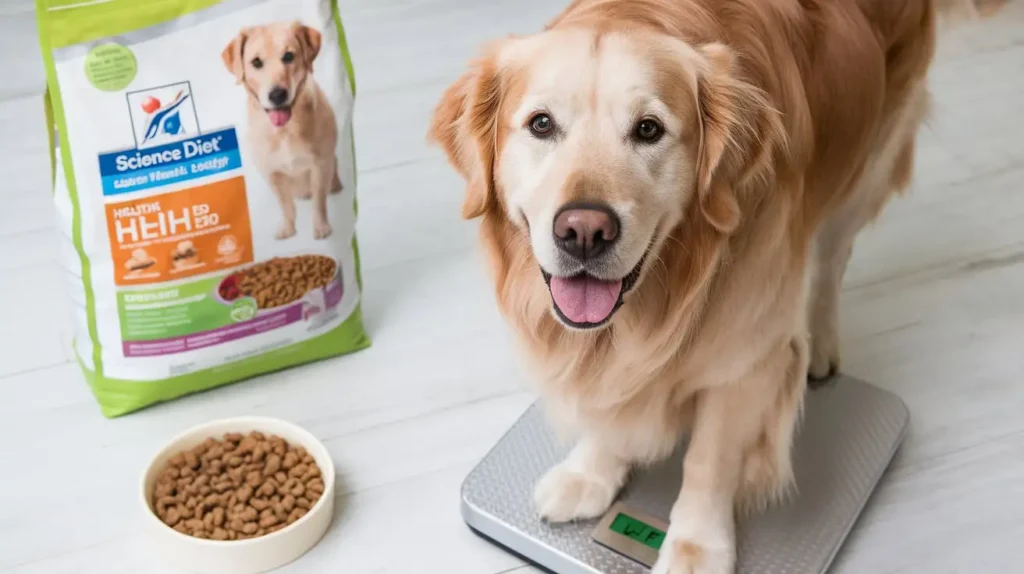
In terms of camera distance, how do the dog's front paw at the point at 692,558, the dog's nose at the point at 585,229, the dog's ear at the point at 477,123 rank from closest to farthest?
the dog's nose at the point at 585,229
the dog's ear at the point at 477,123
the dog's front paw at the point at 692,558

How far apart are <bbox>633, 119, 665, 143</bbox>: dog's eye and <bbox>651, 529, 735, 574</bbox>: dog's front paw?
55cm

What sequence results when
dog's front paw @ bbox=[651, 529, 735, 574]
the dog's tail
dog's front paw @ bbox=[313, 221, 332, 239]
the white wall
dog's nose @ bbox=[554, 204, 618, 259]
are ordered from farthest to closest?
the white wall, dog's front paw @ bbox=[313, 221, 332, 239], the dog's tail, dog's front paw @ bbox=[651, 529, 735, 574], dog's nose @ bbox=[554, 204, 618, 259]

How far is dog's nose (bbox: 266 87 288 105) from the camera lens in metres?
1.52

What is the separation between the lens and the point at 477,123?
114 centimetres

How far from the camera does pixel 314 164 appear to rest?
1.60m

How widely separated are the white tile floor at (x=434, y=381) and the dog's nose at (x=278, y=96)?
439 mm

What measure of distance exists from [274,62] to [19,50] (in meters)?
1.29

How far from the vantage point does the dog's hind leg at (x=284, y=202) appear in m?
1.58

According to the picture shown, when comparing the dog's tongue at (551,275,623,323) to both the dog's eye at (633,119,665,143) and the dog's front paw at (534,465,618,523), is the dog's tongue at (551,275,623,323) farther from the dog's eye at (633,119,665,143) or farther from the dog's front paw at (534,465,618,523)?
the dog's front paw at (534,465,618,523)

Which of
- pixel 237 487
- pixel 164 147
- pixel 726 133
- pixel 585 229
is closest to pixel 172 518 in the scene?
pixel 237 487

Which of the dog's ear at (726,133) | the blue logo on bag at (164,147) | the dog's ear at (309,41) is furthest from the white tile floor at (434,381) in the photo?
the dog's ear at (726,133)

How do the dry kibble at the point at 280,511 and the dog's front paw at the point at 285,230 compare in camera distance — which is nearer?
the dry kibble at the point at 280,511

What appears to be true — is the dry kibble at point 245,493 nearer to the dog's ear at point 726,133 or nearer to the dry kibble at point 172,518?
the dry kibble at point 172,518

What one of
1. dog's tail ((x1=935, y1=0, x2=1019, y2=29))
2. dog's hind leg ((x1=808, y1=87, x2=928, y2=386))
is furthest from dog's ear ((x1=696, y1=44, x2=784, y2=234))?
dog's tail ((x1=935, y1=0, x2=1019, y2=29))
